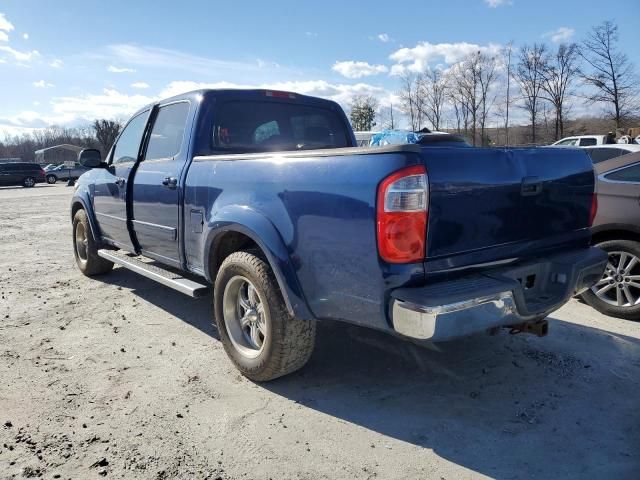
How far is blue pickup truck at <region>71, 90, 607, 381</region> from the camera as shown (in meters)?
2.47

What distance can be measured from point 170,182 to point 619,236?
162 inches

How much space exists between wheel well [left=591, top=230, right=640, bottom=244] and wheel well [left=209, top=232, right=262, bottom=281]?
3391 mm

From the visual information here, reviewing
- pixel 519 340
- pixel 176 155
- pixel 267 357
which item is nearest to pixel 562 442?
pixel 519 340

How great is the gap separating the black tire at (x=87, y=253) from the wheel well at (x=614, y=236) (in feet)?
18.2

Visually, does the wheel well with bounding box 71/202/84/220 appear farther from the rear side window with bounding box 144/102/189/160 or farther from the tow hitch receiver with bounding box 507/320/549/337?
the tow hitch receiver with bounding box 507/320/549/337

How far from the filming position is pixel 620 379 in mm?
3383

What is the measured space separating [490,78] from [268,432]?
50.7 m

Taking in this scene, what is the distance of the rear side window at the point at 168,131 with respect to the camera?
14.1 ft

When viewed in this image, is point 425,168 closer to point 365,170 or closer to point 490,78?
point 365,170

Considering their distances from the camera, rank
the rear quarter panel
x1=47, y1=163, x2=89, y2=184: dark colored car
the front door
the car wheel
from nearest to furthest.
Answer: the rear quarter panel → the front door → the car wheel → x1=47, y1=163, x2=89, y2=184: dark colored car

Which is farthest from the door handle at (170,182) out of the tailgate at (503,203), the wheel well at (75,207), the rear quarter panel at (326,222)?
the wheel well at (75,207)

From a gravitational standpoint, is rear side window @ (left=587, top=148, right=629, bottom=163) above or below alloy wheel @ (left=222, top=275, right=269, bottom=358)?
above

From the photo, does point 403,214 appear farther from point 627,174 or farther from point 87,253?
point 87,253

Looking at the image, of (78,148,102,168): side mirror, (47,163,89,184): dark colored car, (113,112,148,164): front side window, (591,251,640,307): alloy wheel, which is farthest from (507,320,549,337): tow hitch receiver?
(47,163,89,184): dark colored car
